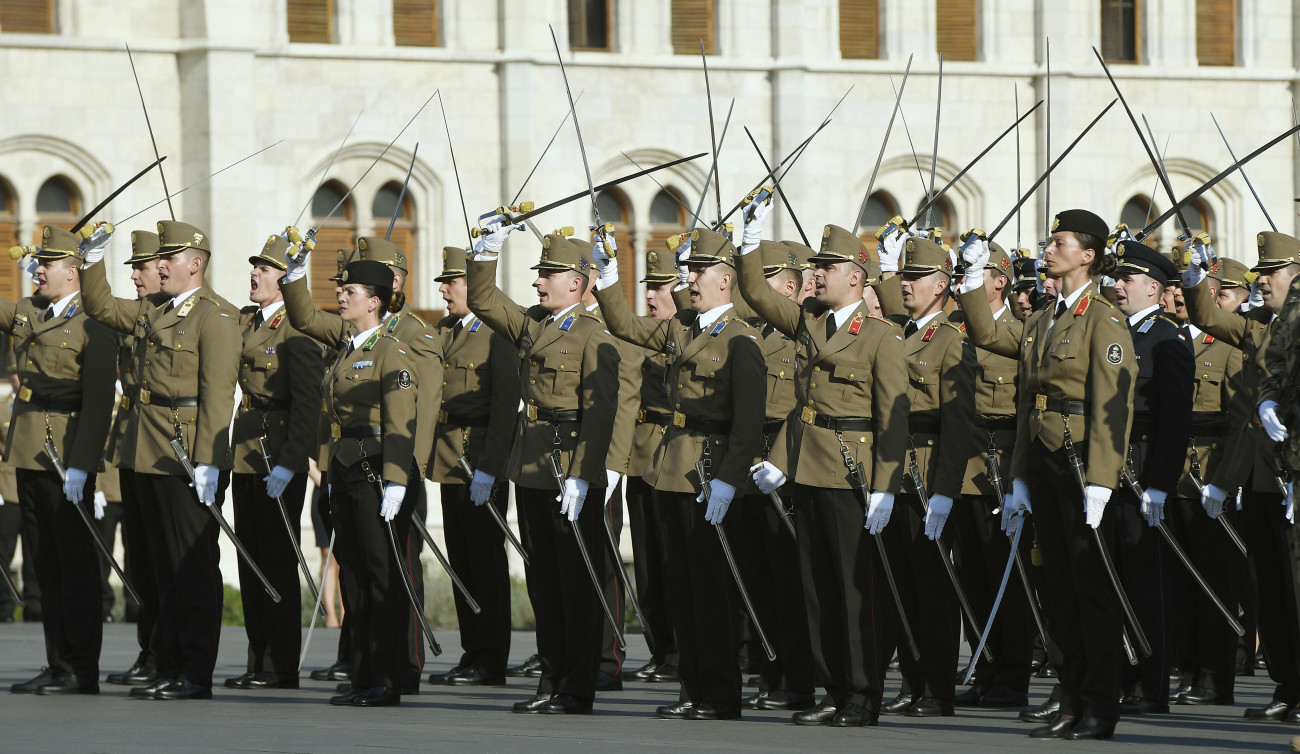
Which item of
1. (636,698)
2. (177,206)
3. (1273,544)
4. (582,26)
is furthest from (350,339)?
(582,26)

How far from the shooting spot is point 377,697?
8562 millimetres

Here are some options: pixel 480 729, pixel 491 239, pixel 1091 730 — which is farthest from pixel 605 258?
pixel 1091 730

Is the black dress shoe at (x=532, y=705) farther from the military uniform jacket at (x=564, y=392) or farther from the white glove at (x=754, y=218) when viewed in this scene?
the white glove at (x=754, y=218)

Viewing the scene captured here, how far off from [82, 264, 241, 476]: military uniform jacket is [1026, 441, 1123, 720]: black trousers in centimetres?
347

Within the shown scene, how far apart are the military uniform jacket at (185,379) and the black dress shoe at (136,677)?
47.6 inches

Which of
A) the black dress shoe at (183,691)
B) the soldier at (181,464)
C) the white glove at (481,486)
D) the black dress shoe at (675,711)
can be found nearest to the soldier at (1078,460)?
the black dress shoe at (675,711)

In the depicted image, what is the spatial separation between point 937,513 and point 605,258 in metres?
1.71

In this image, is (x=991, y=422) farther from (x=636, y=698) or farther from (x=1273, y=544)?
(x=636, y=698)

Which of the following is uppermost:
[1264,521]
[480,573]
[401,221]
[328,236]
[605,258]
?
[401,221]

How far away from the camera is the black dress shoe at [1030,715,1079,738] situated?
7.47 metres

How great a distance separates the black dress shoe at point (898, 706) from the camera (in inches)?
331

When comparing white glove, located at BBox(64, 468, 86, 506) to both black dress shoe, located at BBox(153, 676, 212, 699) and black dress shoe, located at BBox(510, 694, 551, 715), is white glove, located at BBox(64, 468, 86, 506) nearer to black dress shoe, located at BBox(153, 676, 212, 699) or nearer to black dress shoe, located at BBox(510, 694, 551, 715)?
black dress shoe, located at BBox(153, 676, 212, 699)

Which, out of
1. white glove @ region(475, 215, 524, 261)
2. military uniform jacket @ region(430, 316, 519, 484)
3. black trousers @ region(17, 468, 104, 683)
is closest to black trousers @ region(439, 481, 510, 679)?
military uniform jacket @ region(430, 316, 519, 484)

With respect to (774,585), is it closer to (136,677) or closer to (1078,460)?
(1078,460)
